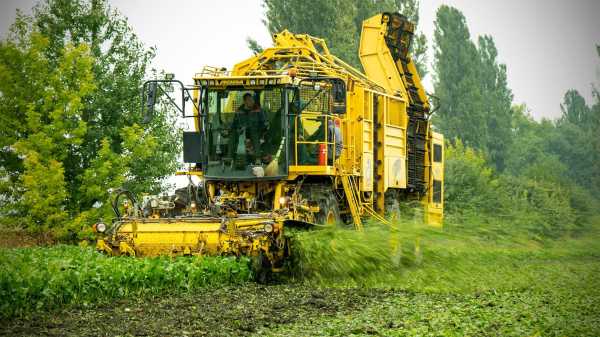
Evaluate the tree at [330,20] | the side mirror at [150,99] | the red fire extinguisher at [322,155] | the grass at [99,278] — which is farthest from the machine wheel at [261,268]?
the tree at [330,20]

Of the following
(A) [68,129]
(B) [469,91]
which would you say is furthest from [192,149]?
(B) [469,91]

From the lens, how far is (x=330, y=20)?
39062mm

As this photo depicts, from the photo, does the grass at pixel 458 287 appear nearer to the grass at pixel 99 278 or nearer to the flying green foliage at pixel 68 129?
the grass at pixel 99 278

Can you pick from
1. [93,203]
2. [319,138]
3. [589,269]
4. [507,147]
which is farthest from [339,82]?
[507,147]

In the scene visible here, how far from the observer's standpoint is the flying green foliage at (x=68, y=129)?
2408cm

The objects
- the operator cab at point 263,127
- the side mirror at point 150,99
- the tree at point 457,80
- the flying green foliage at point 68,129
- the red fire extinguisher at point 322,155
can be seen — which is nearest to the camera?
the side mirror at point 150,99

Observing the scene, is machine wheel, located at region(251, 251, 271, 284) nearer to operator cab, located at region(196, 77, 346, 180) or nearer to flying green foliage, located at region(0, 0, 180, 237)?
operator cab, located at region(196, 77, 346, 180)

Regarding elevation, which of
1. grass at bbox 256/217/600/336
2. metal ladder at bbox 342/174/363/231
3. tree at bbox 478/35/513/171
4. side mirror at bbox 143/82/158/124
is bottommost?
grass at bbox 256/217/600/336

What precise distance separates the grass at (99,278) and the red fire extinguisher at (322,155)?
2832 millimetres

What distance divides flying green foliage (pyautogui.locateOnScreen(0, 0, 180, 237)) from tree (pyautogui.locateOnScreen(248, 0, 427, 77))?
11.3 metres

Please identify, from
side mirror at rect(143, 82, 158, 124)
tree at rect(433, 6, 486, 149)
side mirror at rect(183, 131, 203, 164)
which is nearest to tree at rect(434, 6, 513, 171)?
tree at rect(433, 6, 486, 149)

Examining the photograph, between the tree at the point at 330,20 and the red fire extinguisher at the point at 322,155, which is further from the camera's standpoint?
the tree at the point at 330,20

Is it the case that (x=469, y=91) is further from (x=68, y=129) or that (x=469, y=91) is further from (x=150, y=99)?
(x=150, y=99)

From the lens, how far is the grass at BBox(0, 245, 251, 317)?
10.9 metres
